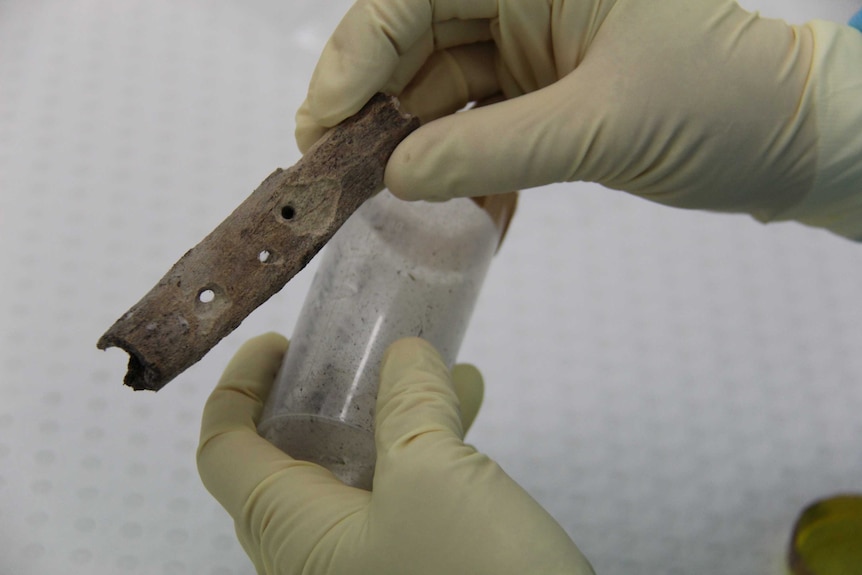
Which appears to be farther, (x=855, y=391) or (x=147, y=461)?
(x=855, y=391)

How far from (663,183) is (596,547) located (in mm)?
652

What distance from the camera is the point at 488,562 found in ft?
2.35

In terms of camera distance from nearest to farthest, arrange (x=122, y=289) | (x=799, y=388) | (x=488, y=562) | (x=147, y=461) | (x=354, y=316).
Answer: (x=488, y=562)
(x=354, y=316)
(x=147, y=461)
(x=122, y=289)
(x=799, y=388)

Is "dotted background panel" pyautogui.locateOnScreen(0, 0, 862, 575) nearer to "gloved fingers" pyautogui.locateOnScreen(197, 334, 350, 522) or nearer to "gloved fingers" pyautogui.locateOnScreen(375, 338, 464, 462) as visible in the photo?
"gloved fingers" pyautogui.locateOnScreen(197, 334, 350, 522)

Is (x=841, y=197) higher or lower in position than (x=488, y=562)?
higher

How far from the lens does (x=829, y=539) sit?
131 centimetres

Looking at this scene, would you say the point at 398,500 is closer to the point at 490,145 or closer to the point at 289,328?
the point at 490,145

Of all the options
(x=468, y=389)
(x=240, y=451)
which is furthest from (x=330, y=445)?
(x=468, y=389)

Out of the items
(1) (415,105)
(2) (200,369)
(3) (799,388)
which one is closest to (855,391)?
(3) (799,388)

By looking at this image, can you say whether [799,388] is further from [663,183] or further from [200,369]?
[200,369]

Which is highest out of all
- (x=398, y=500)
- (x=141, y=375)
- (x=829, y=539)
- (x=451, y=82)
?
(x=451, y=82)

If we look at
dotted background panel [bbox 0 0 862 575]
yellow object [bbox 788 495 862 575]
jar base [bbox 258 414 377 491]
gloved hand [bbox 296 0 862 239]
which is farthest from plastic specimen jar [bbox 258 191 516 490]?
yellow object [bbox 788 495 862 575]

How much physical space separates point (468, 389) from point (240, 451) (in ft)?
1.16

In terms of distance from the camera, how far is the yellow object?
4.14 ft
